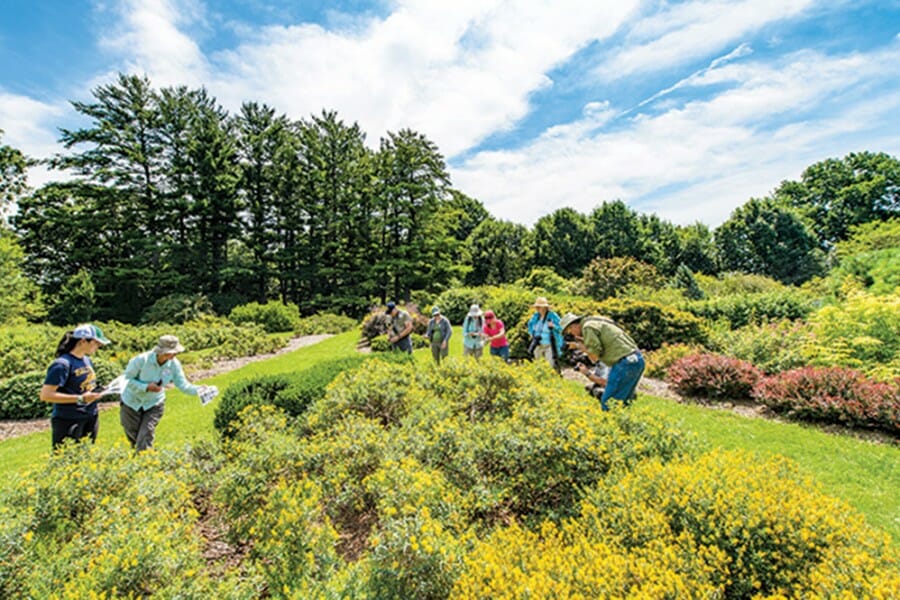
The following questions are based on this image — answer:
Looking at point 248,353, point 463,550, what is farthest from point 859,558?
point 248,353

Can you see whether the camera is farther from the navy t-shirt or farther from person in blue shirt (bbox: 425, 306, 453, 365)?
the navy t-shirt

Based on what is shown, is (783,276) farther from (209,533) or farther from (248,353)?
(209,533)

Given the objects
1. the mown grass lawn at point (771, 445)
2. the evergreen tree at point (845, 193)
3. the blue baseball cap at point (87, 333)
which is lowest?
the mown grass lawn at point (771, 445)

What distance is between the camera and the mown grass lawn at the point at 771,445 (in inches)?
151

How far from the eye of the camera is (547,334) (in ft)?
23.3

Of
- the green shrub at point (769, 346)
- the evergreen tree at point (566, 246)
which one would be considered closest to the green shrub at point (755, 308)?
the green shrub at point (769, 346)

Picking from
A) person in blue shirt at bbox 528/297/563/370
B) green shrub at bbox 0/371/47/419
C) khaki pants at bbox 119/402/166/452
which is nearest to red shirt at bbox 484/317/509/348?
person in blue shirt at bbox 528/297/563/370

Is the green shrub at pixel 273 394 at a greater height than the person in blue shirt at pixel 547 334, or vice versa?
the person in blue shirt at pixel 547 334

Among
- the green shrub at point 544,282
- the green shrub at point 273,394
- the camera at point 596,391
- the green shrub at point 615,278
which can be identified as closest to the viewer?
the green shrub at point 273,394

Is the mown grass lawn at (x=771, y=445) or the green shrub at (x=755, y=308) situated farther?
the green shrub at (x=755, y=308)

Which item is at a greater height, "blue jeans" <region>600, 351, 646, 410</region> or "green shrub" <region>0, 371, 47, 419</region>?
"blue jeans" <region>600, 351, 646, 410</region>

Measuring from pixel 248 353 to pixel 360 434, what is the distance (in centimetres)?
1125

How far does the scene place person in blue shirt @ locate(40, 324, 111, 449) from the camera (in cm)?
398

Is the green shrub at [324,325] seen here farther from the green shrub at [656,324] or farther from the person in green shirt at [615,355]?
the person in green shirt at [615,355]
